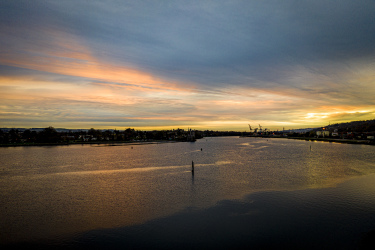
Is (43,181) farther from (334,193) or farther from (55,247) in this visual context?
(334,193)

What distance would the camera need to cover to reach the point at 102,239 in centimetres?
1459

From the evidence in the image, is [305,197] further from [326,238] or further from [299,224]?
[326,238]

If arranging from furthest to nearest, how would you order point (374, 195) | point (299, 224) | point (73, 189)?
point (73, 189), point (374, 195), point (299, 224)

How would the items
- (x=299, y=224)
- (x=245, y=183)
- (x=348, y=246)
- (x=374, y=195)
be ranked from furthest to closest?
(x=245, y=183)
(x=374, y=195)
(x=299, y=224)
(x=348, y=246)

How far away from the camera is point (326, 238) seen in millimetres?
14516

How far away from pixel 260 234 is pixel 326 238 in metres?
4.37

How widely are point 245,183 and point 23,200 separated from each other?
28.1 meters

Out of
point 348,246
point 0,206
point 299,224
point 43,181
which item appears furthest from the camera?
point 43,181

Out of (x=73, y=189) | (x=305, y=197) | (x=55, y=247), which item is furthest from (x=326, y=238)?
(x=73, y=189)

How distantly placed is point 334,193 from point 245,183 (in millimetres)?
10820

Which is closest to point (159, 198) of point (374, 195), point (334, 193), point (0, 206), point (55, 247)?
point (55, 247)

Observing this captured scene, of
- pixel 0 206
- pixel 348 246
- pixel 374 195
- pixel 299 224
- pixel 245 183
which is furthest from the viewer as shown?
pixel 245 183

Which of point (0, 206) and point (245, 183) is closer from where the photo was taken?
point (0, 206)

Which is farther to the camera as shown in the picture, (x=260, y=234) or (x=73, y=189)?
(x=73, y=189)
